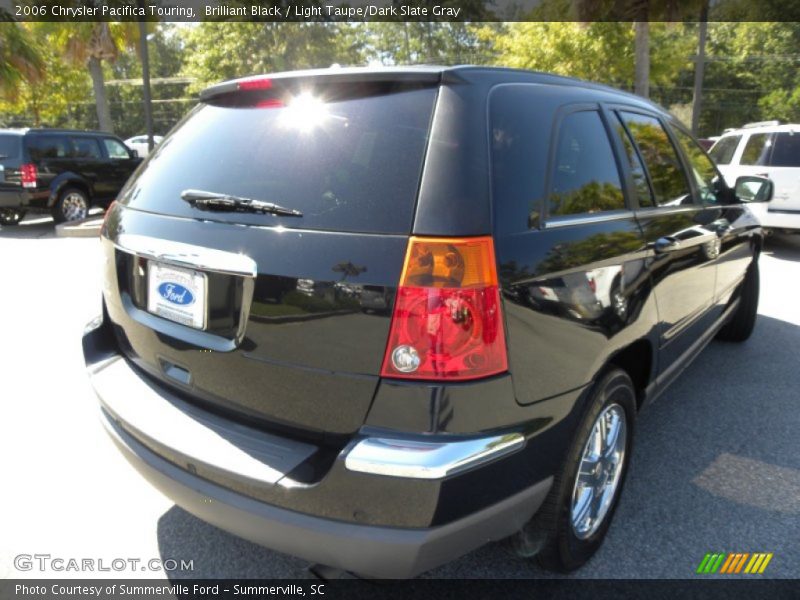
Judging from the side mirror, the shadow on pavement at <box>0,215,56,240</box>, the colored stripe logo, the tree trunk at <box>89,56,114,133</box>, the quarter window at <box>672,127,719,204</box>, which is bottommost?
the shadow on pavement at <box>0,215,56,240</box>

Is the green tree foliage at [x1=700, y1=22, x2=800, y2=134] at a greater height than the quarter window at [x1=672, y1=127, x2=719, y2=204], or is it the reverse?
the green tree foliage at [x1=700, y1=22, x2=800, y2=134]

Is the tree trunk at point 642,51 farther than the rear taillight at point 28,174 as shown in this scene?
Yes

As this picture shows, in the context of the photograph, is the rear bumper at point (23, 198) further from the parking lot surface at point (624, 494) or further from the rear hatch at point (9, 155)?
the parking lot surface at point (624, 494)

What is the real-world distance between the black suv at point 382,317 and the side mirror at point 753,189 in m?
2.35

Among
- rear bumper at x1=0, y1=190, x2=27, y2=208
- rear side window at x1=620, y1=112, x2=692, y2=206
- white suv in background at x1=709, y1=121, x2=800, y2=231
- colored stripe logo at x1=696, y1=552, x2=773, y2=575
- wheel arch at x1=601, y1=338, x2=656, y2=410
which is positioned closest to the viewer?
colored stripe logo at x1=696, y1=552, x2=773, y2=575

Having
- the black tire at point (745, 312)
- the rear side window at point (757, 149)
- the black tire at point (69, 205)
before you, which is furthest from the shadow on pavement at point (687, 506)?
the black tire at point (69, 205)

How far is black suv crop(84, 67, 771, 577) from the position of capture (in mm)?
1615

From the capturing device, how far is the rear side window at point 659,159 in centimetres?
282

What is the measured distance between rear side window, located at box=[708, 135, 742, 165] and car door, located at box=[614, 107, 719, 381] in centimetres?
686

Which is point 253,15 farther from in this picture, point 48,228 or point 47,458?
point 47,458

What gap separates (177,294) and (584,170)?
158 cm

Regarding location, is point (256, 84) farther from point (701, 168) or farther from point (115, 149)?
point (115, 149)

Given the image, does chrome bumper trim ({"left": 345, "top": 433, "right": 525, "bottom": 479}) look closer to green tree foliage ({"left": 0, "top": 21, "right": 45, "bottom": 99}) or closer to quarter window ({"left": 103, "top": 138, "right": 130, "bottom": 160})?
quarter window ({"left": 103, "top": 138, "right": 130, "bottom": 160})

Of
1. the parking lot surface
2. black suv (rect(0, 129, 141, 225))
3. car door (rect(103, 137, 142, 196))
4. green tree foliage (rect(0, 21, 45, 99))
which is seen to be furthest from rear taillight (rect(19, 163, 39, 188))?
the parking lot surface
